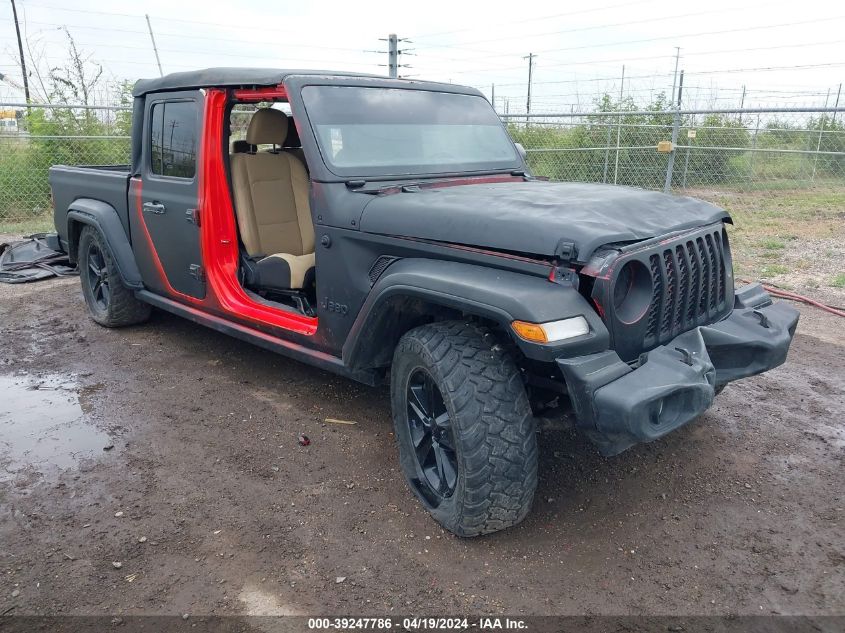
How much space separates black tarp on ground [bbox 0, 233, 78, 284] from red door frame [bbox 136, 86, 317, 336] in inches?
144

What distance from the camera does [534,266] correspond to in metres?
2.64

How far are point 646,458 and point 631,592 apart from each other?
3.59ft

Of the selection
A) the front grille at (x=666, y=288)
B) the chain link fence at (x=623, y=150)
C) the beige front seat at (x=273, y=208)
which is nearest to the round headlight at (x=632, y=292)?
the front grille at (x=666, y=288)

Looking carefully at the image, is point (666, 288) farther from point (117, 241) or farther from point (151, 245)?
point (117, 241)

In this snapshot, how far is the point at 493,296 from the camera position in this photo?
2.55m

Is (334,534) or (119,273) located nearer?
(334,534)

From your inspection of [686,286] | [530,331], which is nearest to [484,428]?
[530,331]

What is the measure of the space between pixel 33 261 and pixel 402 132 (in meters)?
5.74

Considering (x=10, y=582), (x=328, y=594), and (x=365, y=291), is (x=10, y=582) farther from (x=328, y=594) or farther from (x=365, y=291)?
(x=365, y=291)

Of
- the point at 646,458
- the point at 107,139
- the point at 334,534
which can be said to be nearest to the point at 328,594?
the point at 334,534

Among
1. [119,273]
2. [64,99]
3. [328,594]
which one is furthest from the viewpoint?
[64,99]

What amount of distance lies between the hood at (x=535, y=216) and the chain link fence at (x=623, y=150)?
742 cm

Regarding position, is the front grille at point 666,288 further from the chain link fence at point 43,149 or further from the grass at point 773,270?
the chain link fence at point 43,149

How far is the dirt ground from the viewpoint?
2564 mm
